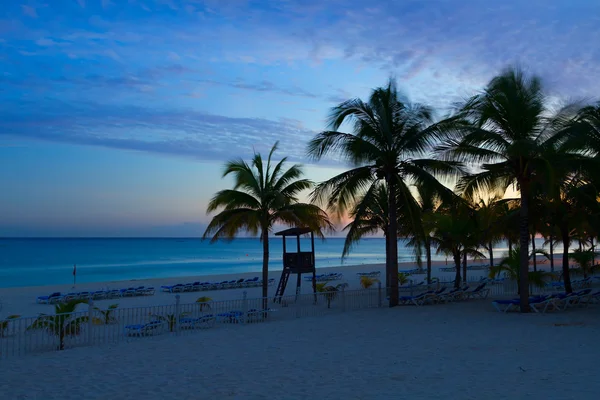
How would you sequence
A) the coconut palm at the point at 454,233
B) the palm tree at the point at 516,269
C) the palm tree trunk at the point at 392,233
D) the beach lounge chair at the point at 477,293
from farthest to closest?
the coconut palm at the point at 454,233 → the palm tree at the point at 516,269 → the beach lounge chair at the point at 477,293 → the palm tree trunk at the point at 392,233

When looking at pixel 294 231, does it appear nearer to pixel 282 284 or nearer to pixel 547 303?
pixel 282 284

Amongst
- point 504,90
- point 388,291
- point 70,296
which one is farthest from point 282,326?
point 70,296

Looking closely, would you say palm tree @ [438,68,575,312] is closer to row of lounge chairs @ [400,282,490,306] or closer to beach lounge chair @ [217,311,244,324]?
row of lounge chairs @ [400,282,490,306]

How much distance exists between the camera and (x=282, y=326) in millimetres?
14211

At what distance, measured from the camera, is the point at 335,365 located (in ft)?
30.1

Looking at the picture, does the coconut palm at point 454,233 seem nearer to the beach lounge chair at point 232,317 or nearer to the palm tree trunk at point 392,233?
the palm tree trunk at point 392,233

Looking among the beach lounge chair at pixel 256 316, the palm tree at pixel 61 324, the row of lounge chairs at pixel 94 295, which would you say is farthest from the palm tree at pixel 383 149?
the row of lounge chairs at pixel 94 295

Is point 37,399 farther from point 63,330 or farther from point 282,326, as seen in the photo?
point 282,326

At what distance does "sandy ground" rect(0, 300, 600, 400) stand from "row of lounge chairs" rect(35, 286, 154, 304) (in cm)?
1510

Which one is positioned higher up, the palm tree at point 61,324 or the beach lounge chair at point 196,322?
the palm tree at point 61,324

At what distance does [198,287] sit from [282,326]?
65.4ft

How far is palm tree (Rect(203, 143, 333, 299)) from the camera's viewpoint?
63.6 feet

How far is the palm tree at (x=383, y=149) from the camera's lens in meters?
17.0

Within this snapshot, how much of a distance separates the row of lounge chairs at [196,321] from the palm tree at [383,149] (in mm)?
4566
